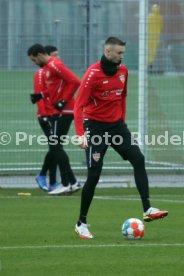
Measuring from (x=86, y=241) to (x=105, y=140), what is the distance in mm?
1193

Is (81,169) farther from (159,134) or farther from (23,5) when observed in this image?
(23,5)

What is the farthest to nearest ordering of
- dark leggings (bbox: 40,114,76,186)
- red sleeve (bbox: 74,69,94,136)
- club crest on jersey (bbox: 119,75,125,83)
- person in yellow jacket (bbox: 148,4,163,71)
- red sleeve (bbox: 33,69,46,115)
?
person in yellow jacket (bbox: 148,4,163,71), red sleeve (bbox: 33,69,46,115), dark leggings (bbox: 40,114,76,186), club crest on jersey (bbox: 119,75,125,83), red sleeve (bbox: 74,69,94,136)

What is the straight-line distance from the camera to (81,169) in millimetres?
18281

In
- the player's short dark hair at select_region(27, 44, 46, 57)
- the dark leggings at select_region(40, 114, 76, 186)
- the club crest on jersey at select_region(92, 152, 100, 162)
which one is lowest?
the dark leggings at select_region(40, 114, 76, 186)

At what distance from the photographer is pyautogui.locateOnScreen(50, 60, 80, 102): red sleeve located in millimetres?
16016

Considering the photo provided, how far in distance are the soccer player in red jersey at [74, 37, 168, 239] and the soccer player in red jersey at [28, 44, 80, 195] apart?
4285mm

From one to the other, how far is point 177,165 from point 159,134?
28.4 inches

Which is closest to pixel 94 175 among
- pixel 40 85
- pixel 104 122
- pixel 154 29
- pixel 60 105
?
pixel 104 122

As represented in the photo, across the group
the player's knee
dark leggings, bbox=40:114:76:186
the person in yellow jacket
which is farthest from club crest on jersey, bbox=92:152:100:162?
the person in yellow jacket

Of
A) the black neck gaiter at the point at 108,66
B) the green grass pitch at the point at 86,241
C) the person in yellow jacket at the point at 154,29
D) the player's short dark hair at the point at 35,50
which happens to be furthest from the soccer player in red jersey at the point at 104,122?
the person in yellow jacket at the point at 154,29

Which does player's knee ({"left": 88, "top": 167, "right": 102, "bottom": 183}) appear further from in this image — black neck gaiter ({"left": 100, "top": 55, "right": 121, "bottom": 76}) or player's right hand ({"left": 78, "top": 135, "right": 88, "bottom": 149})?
black neck gaiter ({"left": 100, "top": 55, "right": 121, "bottom": 76})

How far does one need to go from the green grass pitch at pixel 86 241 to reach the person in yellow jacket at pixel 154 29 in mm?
3526

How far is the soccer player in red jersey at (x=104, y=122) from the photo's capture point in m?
11.5

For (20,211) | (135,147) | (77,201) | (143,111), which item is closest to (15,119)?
(143,111)
